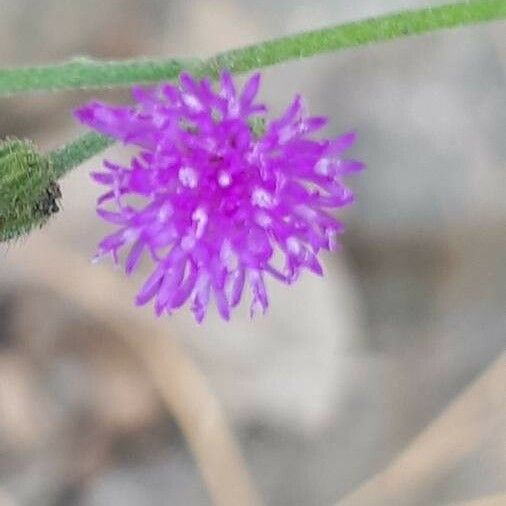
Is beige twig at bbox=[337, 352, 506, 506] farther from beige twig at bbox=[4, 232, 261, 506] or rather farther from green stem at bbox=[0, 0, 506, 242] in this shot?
green stem at bbox=[0, 0, 506, 242]

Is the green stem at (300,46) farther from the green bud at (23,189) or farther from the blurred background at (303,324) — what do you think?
the blurred background at (303,324)

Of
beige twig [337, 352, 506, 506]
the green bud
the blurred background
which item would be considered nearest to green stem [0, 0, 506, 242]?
the green bud

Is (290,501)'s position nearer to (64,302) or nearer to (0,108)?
(64,302)

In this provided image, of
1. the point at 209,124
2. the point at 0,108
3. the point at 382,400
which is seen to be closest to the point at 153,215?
the point at 209,124

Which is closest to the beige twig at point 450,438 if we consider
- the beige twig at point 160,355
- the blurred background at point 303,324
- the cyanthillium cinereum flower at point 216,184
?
the blurred background at point 303,324

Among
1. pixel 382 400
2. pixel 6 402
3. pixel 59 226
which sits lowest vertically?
pixel 382 400
